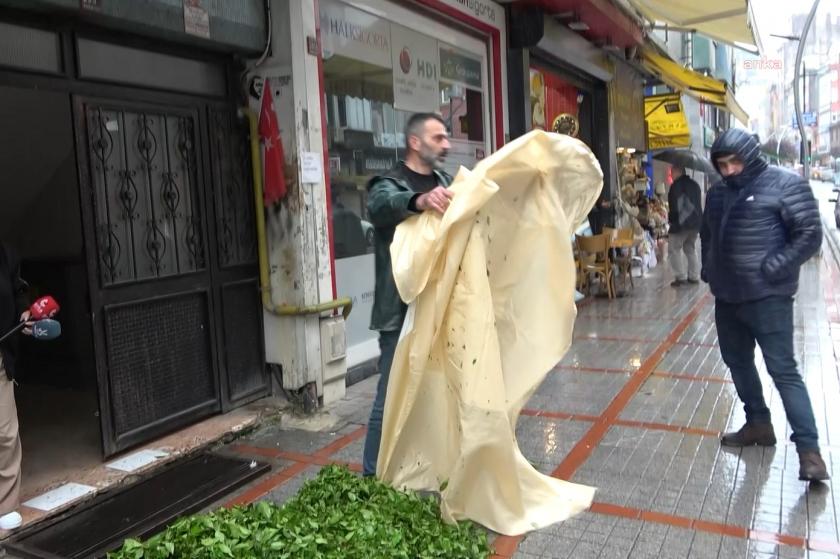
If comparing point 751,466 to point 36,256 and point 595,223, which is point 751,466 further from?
point 595,223

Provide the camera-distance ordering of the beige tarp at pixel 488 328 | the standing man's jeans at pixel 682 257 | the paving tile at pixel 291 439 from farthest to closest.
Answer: the standing man's jeans at pixel 682 257
the paving tile at pixel 291 439
the beige tarp at pixel 488 328

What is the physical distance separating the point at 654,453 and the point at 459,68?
5156 mm

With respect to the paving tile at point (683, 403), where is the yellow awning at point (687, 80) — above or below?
above

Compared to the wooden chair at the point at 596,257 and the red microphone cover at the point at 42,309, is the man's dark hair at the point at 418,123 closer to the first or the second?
the red microphone cover at the point at 42,309

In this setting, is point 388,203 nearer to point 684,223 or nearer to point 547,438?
point 547,438

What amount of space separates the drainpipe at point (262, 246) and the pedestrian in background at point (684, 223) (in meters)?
7.26

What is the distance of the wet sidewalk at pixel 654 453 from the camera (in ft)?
10.7

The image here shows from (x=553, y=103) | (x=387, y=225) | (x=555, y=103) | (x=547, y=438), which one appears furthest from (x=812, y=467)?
(x=555, y=103)

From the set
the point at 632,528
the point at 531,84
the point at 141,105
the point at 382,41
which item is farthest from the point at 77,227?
the point at 531,84

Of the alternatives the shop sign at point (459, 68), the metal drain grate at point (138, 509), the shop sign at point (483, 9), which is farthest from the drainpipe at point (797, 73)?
the metal drain grate at point (138, 509)

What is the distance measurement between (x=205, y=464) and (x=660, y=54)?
13.3 metres

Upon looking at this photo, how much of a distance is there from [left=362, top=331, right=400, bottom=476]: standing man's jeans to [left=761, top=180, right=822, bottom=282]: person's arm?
2.02 m

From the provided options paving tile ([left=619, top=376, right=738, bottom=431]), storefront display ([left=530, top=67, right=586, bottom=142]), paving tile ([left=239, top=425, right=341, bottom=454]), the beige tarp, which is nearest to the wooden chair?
storefront display ([left=530, top=67, right=586, bottom=142])

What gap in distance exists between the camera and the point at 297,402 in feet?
17.7
